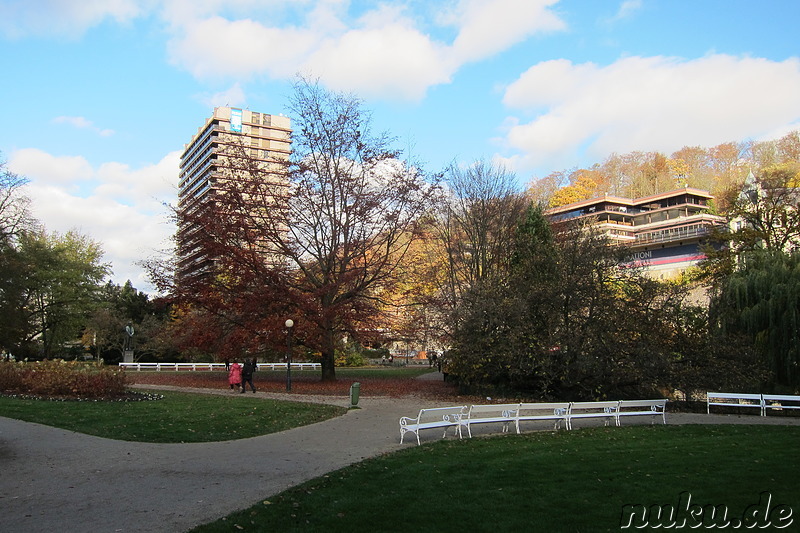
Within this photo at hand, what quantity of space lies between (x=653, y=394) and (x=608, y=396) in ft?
6.15

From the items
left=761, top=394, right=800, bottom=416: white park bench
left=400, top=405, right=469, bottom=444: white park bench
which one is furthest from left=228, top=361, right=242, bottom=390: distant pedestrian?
left=761, top=394, right=800, bottom=416: white park bench

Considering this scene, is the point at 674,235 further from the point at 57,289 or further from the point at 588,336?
the point at 57,289

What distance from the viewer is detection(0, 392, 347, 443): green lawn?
42.5ft

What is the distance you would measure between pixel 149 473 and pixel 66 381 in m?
12.9

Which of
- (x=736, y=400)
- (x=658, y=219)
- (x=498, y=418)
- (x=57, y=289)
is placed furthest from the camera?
(x=658, y=219)

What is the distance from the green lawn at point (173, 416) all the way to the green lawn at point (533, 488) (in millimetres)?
4897

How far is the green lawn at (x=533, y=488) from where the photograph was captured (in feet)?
20.7

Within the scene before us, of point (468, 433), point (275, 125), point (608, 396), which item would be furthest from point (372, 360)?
point (275, 125)

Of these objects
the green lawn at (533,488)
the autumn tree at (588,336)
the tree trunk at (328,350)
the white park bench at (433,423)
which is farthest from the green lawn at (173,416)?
the tree trunk at (328,350)

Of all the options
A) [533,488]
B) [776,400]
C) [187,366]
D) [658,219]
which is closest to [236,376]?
[533,488]

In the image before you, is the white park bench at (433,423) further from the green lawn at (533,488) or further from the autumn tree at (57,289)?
the autumn tree at (57,289)

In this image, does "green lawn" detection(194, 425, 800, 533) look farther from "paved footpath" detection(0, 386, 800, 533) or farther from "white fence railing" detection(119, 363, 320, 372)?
"white fence railing" detection(119, 363, 320, 372)

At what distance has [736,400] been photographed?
20.3 metres

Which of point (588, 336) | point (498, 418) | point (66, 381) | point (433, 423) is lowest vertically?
point (498, 418)
